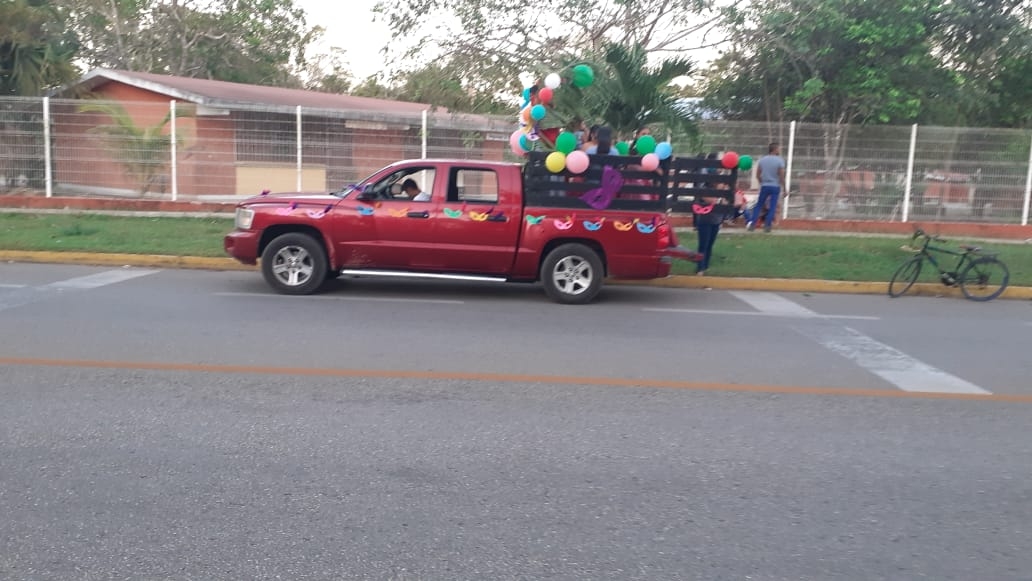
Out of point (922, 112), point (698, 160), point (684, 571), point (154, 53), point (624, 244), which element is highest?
point (154, 53)

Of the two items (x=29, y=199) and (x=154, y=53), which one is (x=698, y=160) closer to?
(x=29, y=199)

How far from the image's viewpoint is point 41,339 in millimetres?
8008

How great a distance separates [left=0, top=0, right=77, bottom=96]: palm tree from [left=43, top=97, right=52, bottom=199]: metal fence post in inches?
127

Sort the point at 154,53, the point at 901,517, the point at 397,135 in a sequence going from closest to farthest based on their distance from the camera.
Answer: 1. the point at 901,517
2. the point at 397,135
3. the point at 154,53

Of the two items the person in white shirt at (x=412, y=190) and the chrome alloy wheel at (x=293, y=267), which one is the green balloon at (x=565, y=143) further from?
the chrome alloy wheel at (x=293, y=267)

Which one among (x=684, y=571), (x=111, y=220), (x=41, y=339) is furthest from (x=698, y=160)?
(x=111, y=220)

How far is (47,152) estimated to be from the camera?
18562 mm

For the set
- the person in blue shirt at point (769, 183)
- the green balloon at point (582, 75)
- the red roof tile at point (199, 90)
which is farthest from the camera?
the red roof tile at point (199, 90)

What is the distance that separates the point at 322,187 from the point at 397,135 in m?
2.16

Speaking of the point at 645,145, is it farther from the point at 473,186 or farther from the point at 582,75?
the point at 473,186

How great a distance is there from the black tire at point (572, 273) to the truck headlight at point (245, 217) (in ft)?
11.9

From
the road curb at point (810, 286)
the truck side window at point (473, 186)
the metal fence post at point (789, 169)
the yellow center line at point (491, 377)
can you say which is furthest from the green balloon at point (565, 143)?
the metal fence post at point (789, 169)

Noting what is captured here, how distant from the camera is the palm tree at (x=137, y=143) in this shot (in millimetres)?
18547

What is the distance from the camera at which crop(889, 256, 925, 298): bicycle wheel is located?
12.6 meters
